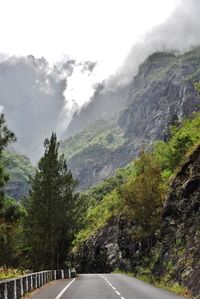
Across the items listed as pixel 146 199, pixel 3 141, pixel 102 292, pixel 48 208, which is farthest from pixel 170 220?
pixel 48 208

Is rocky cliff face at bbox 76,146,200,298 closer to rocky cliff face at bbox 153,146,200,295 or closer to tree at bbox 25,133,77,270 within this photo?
rocky cliff face at bbox 153,146,200,295

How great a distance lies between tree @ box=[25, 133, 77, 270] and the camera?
48.8m

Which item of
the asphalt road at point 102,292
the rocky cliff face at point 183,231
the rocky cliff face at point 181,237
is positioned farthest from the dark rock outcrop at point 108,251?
the asphalt road at point 102,292

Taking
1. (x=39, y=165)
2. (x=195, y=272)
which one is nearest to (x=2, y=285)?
(x=195, y=272)

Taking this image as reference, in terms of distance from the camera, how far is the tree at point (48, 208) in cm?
4875

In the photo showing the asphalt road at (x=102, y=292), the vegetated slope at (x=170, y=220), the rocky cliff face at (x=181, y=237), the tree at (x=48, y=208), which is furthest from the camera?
the tree at (x=48, y=208)

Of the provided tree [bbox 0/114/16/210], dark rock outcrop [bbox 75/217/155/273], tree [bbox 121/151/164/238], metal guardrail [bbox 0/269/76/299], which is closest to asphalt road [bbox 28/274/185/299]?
metal guardrail [bbox 0/269/76/299]

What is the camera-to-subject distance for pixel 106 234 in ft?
270

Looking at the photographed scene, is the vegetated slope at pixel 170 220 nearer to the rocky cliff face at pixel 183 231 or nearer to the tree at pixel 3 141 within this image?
the rocky cliff face at pixel 183 231

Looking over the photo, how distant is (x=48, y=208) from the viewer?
48.9m

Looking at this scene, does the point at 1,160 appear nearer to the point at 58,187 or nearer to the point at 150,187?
the point at 150,187

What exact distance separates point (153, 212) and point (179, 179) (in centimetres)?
835

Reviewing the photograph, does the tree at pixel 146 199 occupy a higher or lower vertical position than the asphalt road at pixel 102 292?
higher

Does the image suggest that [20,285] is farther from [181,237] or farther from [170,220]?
[170,220]
